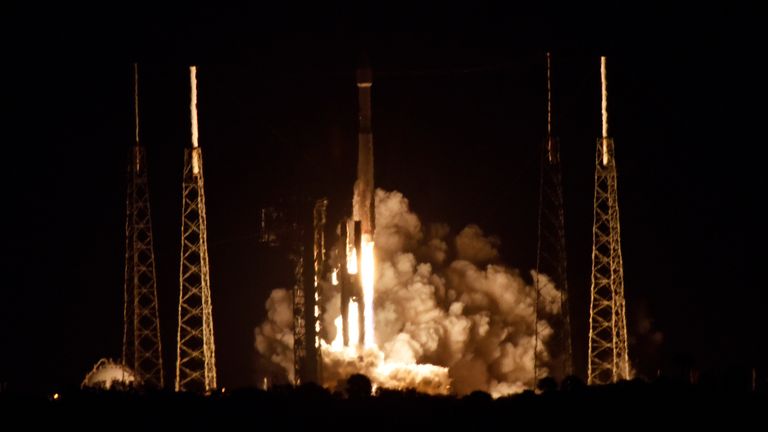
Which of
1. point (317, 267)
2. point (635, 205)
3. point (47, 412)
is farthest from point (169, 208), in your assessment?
point (47, 412)

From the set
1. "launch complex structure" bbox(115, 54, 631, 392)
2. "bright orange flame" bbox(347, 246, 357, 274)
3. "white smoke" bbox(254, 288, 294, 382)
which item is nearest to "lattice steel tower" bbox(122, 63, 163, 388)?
"launch complex structure" bbox(115, 54, 631, 392)

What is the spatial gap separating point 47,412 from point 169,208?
62.0ft

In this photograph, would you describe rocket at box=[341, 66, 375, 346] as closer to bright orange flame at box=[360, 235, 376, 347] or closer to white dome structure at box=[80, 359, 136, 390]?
bright orange flame at box=[360, 235, 376, 347]

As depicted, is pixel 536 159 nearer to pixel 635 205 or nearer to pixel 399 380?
pixel 635 205

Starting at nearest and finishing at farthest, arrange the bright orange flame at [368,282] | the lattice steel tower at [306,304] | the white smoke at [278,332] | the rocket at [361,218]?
the lattice steel tower at [306,304]
the rocket at [361,218]
the bright orange flame at [368,282]
the white smoke at [278,332]

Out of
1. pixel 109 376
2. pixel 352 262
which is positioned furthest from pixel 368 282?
pixel 109 376

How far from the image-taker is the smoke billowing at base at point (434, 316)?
4934 cm

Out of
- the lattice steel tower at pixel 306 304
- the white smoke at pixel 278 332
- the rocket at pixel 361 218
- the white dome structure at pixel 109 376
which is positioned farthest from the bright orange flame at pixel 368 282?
the white dome structure at pixel 109 376

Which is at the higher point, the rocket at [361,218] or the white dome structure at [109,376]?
the rocket at [361,218]

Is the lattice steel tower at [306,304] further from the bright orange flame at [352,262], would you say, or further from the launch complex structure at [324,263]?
the bright orange flame at [352,262]

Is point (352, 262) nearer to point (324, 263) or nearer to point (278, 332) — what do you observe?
point (324, 263)

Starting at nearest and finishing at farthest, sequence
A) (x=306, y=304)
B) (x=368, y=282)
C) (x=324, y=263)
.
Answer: (x=306, y=304)
(x=368, y=282)
(x=324, y=263)

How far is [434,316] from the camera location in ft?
163

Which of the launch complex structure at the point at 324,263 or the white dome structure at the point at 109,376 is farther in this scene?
the white dome structure at the point at 109,376
